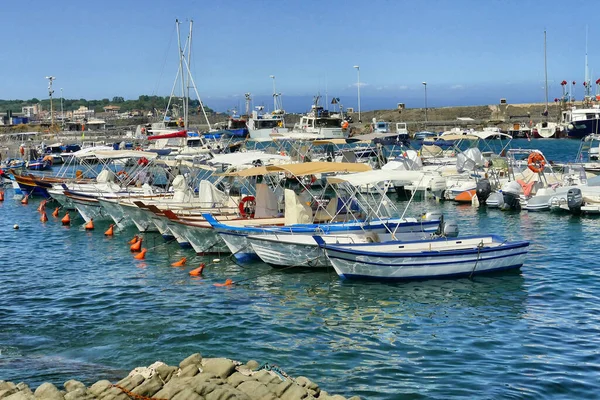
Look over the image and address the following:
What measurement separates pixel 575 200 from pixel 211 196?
1819 cm

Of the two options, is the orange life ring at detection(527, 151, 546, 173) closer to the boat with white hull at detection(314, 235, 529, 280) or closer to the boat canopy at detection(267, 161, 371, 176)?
the boat canopy at detection(267, 161, 371, 176)

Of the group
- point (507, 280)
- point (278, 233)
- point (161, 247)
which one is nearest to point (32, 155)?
point (161, 247)

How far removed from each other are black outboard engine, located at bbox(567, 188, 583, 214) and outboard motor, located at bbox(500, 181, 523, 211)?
3.53 meters

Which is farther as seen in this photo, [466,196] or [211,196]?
[466,196]

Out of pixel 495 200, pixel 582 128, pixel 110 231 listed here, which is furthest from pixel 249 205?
pixel 582 128

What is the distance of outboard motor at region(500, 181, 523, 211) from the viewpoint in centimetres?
4103

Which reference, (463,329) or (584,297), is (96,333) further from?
(584,297)

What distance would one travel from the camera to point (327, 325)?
2006cm

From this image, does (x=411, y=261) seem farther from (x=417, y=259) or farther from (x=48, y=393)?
(x=48, y=393)

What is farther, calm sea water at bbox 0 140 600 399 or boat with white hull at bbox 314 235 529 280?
boat with white hull at bbox 314 235 529 280

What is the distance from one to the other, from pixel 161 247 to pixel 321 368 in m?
16.8

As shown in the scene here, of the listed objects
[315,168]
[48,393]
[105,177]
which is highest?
[315,168]

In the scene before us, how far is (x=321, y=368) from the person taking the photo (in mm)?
16906

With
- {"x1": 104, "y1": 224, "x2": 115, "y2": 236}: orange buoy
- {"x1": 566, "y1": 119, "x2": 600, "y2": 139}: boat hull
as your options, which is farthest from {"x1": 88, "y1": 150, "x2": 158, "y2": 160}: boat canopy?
{"x1": 566, "y1": 119, "x2": 600, "y2": 139}: boat hull
